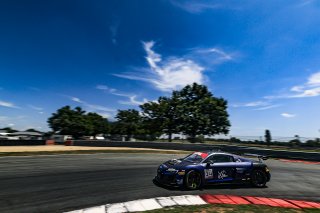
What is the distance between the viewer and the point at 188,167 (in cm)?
1009

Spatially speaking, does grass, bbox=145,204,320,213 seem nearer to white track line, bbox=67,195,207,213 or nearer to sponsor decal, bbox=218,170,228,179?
white track line, bbox=67,195,207,213

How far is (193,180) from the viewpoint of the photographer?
1015cm

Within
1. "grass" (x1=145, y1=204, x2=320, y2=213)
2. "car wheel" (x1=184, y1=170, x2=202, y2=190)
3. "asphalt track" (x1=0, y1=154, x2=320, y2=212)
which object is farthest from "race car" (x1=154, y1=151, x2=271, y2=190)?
"grass" (x1=145, y1=204, x2=320, y2=213)

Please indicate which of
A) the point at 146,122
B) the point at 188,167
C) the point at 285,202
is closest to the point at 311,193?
the point at 285,202

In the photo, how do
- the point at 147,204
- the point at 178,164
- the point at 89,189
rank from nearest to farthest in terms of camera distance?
the point at 147,204 < the point at 89,189 < the point at 178,164

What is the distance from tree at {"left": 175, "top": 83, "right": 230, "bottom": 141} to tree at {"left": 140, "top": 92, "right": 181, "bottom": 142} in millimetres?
874

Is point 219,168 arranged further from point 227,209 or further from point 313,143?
point 313,143

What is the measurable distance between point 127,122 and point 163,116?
22952 mm

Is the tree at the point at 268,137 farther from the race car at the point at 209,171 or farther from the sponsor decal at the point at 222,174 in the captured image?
the sponsor decal at the point at 222,174

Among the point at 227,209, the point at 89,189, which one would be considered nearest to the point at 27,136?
the point at 89,189

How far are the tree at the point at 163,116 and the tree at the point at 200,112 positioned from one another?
0.87 m

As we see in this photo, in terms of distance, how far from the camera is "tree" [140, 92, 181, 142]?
4809 cm

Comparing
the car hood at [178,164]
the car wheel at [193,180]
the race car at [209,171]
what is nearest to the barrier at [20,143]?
the race car at [209,171]

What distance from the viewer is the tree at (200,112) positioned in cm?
4609
